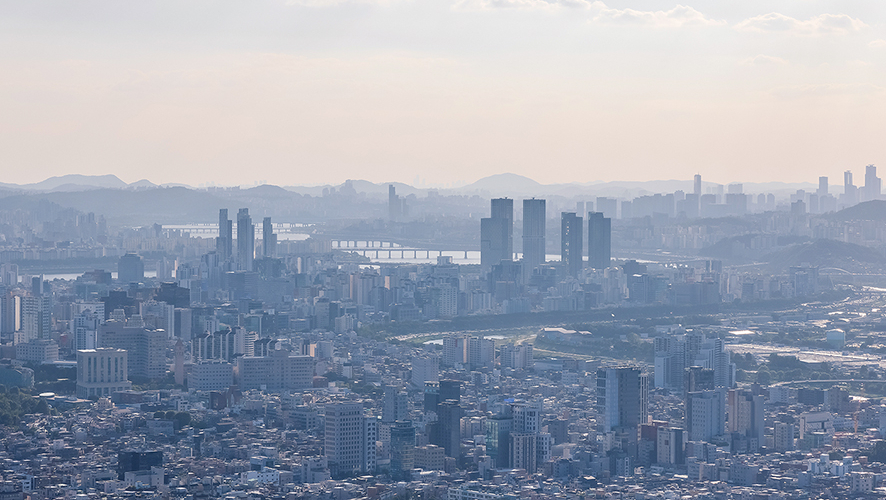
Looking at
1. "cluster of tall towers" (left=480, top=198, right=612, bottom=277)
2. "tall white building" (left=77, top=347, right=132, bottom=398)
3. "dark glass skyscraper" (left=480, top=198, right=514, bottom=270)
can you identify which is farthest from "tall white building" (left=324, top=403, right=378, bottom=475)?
"dark glass skyscraper" (left=480, top=198, right=514, bottom=270)

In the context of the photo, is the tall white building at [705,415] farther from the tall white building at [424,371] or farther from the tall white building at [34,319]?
→ the tall white building at [34,319]

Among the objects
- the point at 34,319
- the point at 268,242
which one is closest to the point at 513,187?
the point at 268,242

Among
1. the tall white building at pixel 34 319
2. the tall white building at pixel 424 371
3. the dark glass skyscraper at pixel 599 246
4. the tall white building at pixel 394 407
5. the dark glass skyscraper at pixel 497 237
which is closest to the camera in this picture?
the tall white building at pixel 394 407

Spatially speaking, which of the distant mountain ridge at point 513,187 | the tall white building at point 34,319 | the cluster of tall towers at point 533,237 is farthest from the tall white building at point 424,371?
the distant mountain ridge at point 513,187

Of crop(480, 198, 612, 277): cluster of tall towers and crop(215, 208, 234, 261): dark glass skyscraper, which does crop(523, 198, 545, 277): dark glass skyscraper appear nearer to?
crop(480, 198, 612, 277): cluster of tall towers

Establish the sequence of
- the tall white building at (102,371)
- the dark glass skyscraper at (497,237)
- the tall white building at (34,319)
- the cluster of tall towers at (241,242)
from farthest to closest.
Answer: the dark glass skyscraper at (497,237) < the cluster of tall towers at (241,242) < the tall white building at (34,319) < the tall white building at (102,371)

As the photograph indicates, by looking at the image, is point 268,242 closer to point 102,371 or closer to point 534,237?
point 534,237
